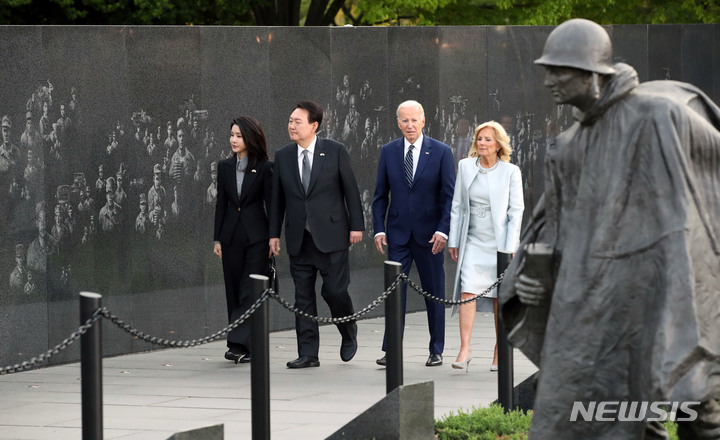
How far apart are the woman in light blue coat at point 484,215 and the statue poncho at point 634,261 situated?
5119 mm

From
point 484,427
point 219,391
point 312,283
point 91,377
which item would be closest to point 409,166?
point 312,283

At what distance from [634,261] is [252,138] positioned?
20.8ft

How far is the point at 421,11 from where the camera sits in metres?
24.6

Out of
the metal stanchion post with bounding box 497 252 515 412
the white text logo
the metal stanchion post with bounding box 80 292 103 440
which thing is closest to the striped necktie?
the metal stanchion post with bounding box 497 252 515 412

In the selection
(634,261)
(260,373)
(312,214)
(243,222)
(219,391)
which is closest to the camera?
(634,261)

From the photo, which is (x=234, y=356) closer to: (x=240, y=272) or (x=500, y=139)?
(x=240, y=272)

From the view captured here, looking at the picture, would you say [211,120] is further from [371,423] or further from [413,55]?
[371,423]

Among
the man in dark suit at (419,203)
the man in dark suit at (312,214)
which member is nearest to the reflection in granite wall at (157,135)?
the man in dark suit at (312,214)

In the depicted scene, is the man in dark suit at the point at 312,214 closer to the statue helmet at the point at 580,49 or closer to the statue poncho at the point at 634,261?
the statue poncho at the point at 634,261

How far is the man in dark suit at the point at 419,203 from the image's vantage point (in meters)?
11.5

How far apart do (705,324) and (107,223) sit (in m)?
7.76

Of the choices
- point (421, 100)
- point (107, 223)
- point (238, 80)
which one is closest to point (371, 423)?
point (107, 223)

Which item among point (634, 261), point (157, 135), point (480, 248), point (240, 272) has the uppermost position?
point (157, 135)

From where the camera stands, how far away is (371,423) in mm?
8031
